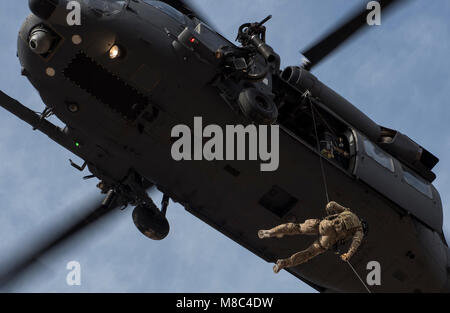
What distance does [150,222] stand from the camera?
19406 mm

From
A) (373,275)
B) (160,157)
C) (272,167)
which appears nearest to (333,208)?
(272,167)

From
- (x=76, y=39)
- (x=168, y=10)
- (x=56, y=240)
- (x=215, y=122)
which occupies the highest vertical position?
(x=168, y=10)

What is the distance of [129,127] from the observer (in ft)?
60.2

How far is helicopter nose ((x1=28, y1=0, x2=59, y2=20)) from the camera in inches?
Answer: 671

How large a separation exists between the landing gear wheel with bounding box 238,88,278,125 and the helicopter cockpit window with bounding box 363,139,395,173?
3.71m

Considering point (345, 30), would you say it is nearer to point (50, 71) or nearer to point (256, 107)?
point (256, 107)

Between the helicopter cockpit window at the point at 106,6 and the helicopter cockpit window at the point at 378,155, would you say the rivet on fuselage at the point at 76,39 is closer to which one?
the helicopter cockpit window at the point at 106,6

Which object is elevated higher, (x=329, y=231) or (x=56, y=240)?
(x=329, y=231)

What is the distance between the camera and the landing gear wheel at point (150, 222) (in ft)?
63.5

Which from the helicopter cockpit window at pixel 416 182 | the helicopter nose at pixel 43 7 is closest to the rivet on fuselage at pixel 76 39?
the helicopter nose at pixel 43 7

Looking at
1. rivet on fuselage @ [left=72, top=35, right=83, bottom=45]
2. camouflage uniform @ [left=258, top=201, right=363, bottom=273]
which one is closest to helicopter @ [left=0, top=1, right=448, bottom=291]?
rivet on fuselage @ [left=72, top=35, right=83, bottom=45]

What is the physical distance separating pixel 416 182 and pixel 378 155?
149cm

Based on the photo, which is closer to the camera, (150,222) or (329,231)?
(329,231)

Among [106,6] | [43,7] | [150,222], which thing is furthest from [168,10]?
[150,222]
